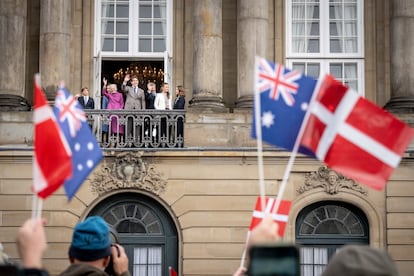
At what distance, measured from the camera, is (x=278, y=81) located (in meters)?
8.48

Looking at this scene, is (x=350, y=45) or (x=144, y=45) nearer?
(x=144, y=45)

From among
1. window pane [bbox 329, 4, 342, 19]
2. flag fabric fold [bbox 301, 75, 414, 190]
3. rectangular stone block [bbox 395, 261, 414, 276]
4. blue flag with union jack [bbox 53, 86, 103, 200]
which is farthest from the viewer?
window pane [bbox 329, 4, 342, 19]

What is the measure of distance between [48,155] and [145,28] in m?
18.2

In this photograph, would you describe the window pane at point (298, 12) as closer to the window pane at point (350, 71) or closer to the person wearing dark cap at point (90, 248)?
the window pane at point (350, 71)

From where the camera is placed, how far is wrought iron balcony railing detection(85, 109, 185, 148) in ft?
76.0

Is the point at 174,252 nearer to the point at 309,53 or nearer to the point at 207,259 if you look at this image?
the point at 207,259

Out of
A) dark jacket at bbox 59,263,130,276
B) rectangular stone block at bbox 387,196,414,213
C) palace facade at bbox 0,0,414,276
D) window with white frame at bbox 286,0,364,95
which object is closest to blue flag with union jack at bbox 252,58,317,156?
dark jacket at bbox 59,263,130,276

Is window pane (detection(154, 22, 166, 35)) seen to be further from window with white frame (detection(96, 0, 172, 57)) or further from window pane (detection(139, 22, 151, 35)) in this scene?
window pane (detection(139, 22, 151, 35))

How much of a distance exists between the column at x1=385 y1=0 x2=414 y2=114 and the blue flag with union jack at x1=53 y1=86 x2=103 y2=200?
16.4 metres

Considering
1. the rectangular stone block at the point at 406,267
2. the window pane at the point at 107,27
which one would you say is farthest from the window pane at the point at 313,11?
the rectangular stone block at the point at 406,267

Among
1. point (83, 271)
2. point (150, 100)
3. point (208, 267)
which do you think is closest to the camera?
point (83, 271)

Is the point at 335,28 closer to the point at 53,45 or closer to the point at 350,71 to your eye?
the point at 350,71

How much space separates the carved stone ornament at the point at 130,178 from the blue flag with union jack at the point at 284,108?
14.5 metres

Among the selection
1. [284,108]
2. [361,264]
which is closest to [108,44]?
[284,108]
